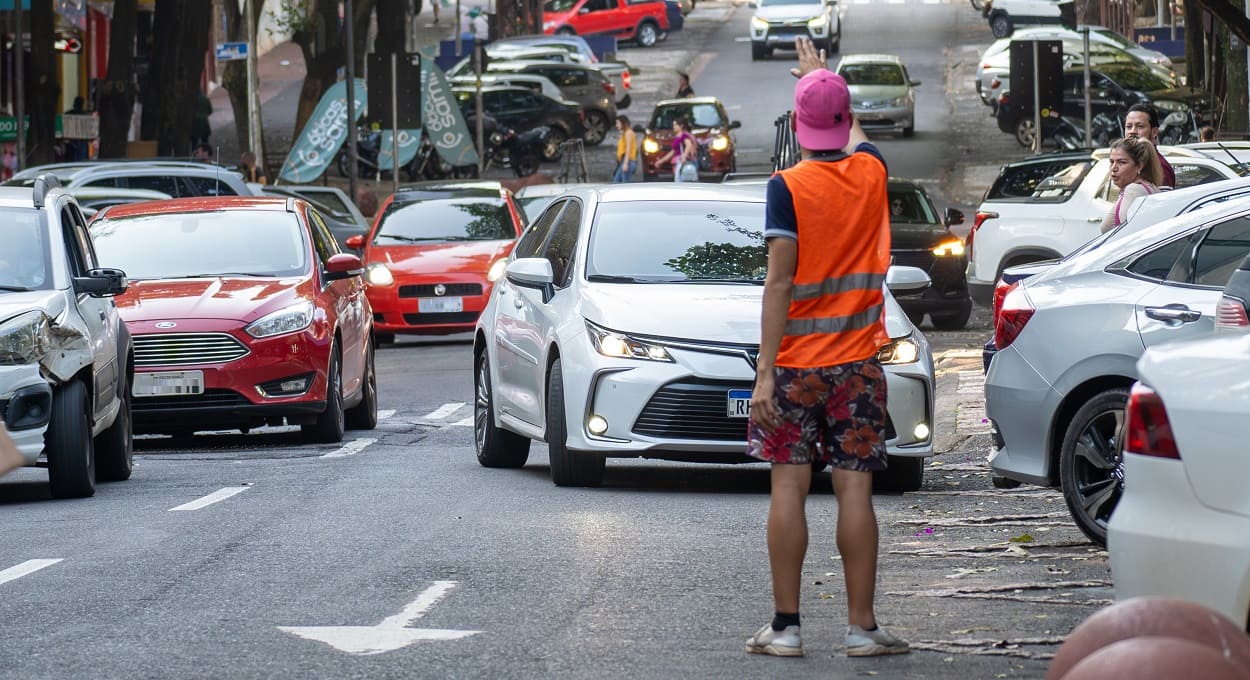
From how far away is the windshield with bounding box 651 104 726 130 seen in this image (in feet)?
159

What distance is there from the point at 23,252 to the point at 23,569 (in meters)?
3.91

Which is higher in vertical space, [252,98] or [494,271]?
[252,98]

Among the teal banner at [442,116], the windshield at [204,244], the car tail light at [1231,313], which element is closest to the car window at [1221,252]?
the car tail light at [1231,313]

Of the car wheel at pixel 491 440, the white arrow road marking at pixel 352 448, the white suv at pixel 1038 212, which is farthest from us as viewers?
the white suv at pixel 1038 212

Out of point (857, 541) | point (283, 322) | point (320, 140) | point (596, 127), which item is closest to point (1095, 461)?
point (857, 541)

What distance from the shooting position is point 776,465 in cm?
746

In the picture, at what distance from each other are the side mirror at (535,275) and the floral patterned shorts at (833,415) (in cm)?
508

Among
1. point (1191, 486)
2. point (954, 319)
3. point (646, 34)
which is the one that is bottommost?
point (954, 319)

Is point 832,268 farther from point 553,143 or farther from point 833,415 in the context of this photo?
point 553,143

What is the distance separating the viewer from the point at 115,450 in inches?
526

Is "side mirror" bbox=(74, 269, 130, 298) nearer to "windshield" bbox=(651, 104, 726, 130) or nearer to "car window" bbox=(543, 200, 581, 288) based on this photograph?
"car window" bbox=(543, 200, 581, 288)

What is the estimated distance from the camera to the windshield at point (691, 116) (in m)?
48.6

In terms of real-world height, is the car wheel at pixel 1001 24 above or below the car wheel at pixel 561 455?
above

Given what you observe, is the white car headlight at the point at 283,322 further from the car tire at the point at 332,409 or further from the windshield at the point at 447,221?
the windshield at the point at 447,221
